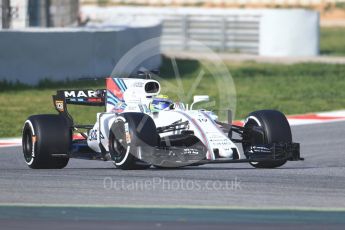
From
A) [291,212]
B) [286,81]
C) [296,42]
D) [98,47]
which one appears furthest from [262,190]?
[296,42]

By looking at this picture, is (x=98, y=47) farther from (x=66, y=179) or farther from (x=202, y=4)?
(x=202, y=4)

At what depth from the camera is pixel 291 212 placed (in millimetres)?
9945

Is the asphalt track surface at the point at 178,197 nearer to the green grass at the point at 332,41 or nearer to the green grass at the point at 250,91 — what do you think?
the green grass at the point at 250,91

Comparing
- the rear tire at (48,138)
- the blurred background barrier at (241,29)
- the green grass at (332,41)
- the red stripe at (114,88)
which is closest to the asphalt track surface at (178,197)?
the rear tire at (48,138)

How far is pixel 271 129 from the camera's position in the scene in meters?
13.3

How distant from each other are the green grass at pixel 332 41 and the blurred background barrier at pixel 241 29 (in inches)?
121

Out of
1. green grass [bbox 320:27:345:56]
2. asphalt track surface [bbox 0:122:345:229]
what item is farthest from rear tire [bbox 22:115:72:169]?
green grass [bbox 320:27:345:56]

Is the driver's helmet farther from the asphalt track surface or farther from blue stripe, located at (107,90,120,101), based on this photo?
the asphalt track surface

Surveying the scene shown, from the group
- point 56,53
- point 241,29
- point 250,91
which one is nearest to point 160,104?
point 56,53

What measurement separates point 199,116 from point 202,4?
59.9 metres

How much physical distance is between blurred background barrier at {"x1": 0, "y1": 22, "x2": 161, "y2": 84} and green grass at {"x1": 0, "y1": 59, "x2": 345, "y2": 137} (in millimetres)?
283

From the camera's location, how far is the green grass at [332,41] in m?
43.6

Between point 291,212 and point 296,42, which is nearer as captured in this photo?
point 291,212

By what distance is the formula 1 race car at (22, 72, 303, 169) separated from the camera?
1274cm
